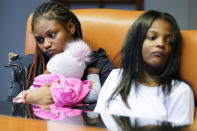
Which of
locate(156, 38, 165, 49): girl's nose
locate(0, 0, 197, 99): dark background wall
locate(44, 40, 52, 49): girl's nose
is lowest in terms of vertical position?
locate(0, 0, 197, 99): dark background wall

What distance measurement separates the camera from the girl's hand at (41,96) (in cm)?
109

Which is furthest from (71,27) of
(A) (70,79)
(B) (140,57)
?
(B) (140,57)

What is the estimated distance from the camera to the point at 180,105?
943mm

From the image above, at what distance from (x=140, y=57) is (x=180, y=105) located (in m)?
0.19

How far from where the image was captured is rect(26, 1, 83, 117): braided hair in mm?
1251

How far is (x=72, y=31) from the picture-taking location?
127 centimetres

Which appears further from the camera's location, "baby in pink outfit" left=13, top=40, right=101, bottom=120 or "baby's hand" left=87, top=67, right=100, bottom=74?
"baby's hand" left=87, top=67, right=100, bottom=74

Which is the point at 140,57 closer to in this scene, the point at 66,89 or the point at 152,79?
the point at 152,79

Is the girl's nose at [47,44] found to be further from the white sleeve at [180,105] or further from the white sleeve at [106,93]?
the white sleeve at [180,105]

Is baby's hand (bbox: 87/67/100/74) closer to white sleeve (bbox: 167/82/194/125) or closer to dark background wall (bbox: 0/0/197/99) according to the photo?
white sleeve (bbox: 167/82/194/125)

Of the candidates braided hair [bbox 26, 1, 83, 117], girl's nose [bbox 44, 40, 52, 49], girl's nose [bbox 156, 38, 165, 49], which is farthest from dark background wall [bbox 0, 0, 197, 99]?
girl's nose [bbox 156, 38, 165, 49]

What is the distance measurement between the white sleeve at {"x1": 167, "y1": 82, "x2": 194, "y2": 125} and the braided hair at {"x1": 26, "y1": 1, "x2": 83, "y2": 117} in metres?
0.50

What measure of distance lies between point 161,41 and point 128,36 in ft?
0.44

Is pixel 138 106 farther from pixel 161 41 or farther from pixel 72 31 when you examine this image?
pixel 72 31
